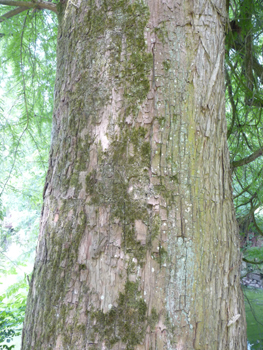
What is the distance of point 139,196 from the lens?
0.87m

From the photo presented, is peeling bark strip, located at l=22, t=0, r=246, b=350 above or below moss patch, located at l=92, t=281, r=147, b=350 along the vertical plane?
above

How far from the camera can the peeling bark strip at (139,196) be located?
0.82 m

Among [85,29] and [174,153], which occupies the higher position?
[85,29]

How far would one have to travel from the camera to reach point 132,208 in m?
0.86

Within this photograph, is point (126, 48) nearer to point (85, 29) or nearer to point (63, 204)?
point (85, 29)

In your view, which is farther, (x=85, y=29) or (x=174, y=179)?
(x=85, y=29)

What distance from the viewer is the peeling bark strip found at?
824mm

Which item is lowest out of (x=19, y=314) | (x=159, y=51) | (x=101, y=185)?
(x=19, y=314)

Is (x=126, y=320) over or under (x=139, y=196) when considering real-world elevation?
under

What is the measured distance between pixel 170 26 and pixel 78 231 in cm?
74

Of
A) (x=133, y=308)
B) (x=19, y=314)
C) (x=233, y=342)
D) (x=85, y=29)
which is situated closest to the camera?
(x=133, y=308)

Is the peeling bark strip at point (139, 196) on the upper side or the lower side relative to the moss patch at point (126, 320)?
upper

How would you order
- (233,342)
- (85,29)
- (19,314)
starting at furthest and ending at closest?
(19,314) < (85,29) < (233,342)

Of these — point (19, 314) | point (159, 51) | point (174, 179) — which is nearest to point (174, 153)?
point (174, 179)
